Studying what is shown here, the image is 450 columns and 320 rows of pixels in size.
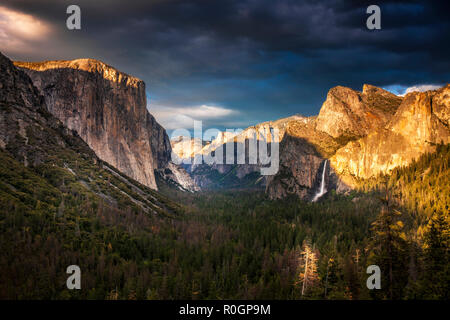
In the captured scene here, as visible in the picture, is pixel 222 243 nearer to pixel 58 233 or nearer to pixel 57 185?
pixel 58 233

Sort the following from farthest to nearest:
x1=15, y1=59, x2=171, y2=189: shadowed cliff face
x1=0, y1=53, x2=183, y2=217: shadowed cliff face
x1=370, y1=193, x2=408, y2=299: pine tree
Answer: x1=15, y1=59, x2=171, y2=189: shadowed cliff face → x1=0, y1=53, x2=183, y2=217: shadowed cliff face → x1=370, y1=193, x2=408, y2=299: pine tree

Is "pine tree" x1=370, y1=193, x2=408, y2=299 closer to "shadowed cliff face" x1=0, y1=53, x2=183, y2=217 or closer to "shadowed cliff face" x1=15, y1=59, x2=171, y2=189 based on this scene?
"shadowed cliff face" x1=0, y1=53, x2=183, y2=217

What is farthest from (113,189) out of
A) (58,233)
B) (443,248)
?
(443,248)

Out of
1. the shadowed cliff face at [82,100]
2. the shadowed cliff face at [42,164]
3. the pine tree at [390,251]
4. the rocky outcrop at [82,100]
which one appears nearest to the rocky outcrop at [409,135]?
the shadowed cliff face at [42,164]

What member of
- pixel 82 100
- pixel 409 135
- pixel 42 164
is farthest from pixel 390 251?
pixel 82 100

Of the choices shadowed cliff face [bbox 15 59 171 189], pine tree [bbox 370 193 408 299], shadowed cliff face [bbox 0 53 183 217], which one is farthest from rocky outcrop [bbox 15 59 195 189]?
pine tree [bbox 370 193 408 299]

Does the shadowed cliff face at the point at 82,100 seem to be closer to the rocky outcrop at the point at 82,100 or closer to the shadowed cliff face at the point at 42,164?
the rocky outcrop at the point at 82,100

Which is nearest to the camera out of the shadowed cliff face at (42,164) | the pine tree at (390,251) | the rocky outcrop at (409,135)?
the pine tree at (390,251)
